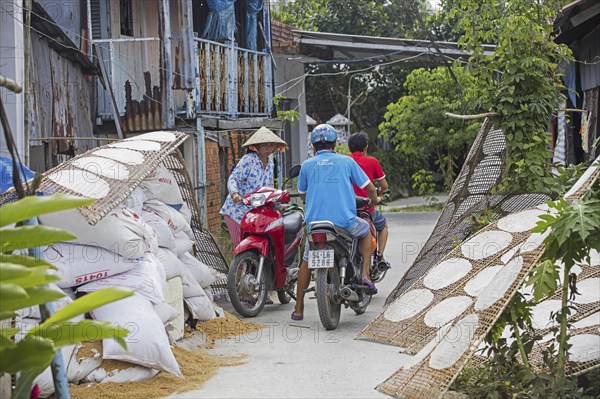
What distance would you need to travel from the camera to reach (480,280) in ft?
23.6

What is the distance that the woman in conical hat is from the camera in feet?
31.5

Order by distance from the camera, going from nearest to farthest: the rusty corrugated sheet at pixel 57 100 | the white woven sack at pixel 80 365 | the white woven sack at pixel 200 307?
the white woven sack at pixel 80 365 < the white woven sack at pixel 200 307 < the rusty corrugated sheet at pixel 57 100

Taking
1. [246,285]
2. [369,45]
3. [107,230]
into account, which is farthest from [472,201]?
[369,45]

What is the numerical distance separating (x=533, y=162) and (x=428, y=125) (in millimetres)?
15592

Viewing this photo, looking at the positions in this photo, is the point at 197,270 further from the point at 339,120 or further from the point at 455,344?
the point at 339,120

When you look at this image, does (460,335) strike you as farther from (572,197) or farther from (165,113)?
(165,113)

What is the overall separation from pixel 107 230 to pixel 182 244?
1.79 meters

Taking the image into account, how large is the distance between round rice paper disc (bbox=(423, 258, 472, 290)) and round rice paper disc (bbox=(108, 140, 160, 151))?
260 cm

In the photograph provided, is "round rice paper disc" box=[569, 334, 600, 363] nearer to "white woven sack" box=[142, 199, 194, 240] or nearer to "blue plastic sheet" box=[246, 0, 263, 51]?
"white woven sack" box=[142, 199, 194, 240]

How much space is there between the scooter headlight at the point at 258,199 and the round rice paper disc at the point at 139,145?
1.55m

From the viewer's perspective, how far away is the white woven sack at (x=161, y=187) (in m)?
7.71

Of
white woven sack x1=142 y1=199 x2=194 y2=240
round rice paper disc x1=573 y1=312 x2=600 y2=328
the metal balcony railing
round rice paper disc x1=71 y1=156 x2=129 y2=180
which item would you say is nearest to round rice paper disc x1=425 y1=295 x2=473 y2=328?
round rice paper disc x1=573 y1=312 x2=600 y2=328

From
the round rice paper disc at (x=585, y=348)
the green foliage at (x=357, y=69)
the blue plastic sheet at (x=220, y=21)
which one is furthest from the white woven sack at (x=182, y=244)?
the green foliage at (x=357, y=69)

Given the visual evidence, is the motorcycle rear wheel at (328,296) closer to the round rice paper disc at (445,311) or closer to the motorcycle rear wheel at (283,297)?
the round rice paper disc at (445,311)
